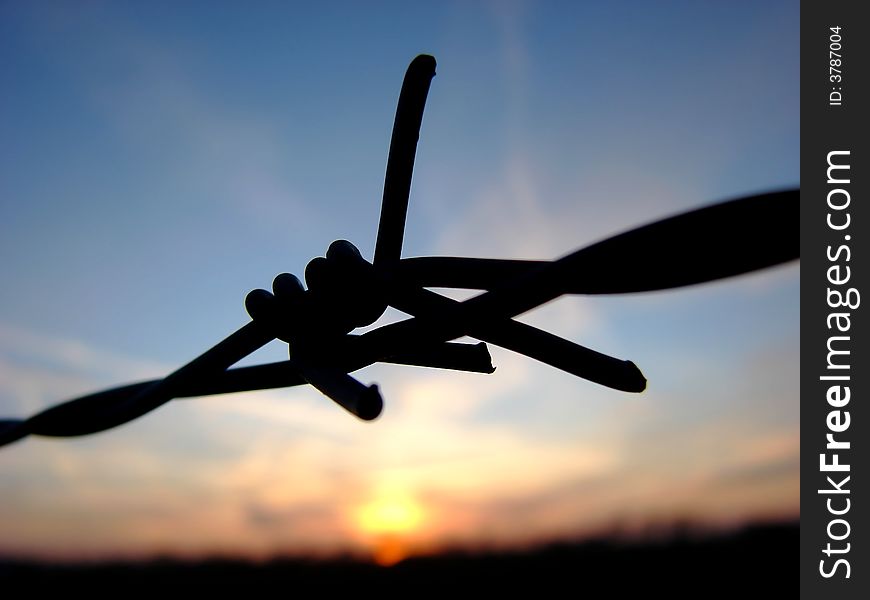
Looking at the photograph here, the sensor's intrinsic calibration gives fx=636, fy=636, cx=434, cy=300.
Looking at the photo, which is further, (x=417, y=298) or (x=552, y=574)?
(x=552, y=574)

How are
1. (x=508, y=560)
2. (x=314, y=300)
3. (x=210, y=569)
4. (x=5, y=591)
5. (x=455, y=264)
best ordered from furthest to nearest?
(x=210, y=569) → (x=508, y=560) → (x=5, y=591) → (x=314, y=300) → (x=455, y=264)

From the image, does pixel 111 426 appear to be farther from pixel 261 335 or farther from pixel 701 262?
pixel 701 262

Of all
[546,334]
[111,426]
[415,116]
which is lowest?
[111,426]

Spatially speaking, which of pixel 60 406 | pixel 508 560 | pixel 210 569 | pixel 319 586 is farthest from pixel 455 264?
pixel 210 569

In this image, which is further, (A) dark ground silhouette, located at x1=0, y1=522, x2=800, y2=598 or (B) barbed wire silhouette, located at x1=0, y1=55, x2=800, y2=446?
(A) dark ground silhouette, located at x1=0, y1=522, x2=800, y2=598

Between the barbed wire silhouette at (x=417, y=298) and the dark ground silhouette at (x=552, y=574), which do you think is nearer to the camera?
the barbed wire silhouette at (x=417, y=298)

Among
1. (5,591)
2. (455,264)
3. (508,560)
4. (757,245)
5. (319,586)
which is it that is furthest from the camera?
(508,560)

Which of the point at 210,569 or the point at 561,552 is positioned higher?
the point at 561,552

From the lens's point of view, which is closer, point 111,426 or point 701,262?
point 701,262
